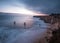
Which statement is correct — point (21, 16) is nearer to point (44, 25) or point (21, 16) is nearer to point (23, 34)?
point (23, 34)

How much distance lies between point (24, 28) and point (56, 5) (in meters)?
0.63

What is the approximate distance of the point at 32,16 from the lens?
5.19 feet

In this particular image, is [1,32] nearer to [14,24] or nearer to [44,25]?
[14,24]

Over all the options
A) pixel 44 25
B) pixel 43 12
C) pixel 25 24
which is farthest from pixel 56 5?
pixel 25 24

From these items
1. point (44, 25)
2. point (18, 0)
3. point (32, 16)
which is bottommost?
point (44, 25)

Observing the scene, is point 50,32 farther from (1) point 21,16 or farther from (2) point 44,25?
(1) point 21,16

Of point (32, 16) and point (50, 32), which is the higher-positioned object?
point (32, 16)

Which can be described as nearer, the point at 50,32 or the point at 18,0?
the point at 50,32

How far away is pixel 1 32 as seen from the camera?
151 centimetres

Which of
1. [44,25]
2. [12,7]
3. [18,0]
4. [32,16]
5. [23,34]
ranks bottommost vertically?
[23,34]

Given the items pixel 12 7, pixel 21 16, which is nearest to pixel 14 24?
pixel 21 16

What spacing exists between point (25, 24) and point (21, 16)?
0.14m

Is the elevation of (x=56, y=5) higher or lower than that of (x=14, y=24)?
higher

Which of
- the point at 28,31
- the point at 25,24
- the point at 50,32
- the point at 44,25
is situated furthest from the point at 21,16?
the point at 50,32
